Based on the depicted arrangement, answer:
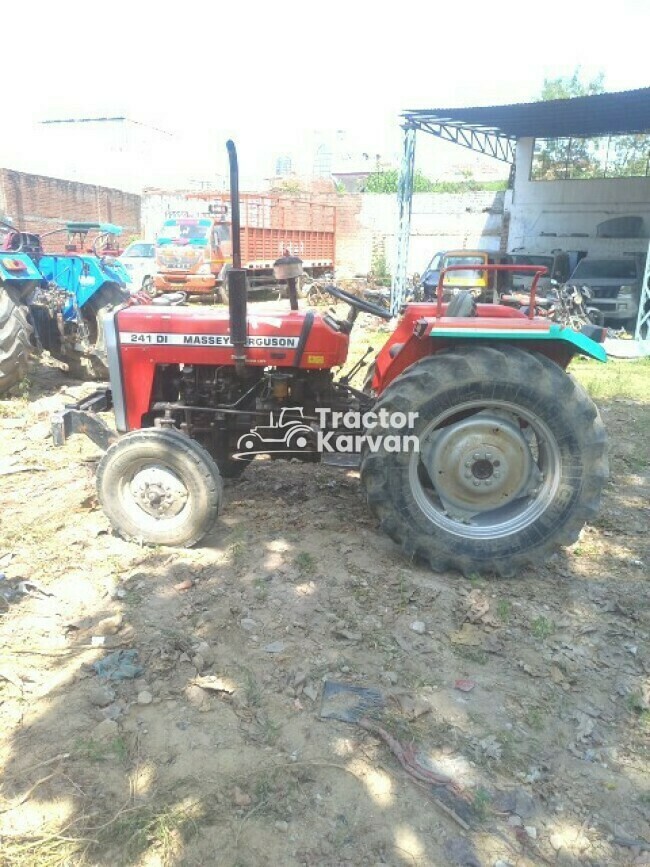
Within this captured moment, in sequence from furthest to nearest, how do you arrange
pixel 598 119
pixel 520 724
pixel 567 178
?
pixel 567 178, pixel 598 119, pixel 520 724

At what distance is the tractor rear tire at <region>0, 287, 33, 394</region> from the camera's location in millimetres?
6191

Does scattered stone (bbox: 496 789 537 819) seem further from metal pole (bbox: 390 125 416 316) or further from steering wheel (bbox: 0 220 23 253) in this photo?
metal pole (bbox: 390 125 416 316)

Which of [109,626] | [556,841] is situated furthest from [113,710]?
[556,841]

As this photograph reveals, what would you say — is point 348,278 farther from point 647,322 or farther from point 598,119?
point 647,322

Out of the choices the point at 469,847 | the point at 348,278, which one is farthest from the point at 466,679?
the point at 348,278

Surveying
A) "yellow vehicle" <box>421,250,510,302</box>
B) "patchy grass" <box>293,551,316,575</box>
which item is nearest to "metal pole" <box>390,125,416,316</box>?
"yellow vehicle" <box>421,250,510,302</box>

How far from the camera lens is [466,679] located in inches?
108

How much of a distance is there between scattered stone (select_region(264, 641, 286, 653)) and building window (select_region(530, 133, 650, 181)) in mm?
19022

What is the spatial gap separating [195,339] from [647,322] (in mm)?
10058

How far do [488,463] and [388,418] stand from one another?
61 centimetres

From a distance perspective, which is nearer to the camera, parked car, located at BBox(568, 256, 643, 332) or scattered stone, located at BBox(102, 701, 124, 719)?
scattered stone, located at BBox(102, 701, 124, 719)

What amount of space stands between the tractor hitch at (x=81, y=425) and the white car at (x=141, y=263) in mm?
12609

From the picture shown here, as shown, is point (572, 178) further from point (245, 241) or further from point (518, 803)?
point (518, 803)

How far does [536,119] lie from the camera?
15.8 meters
